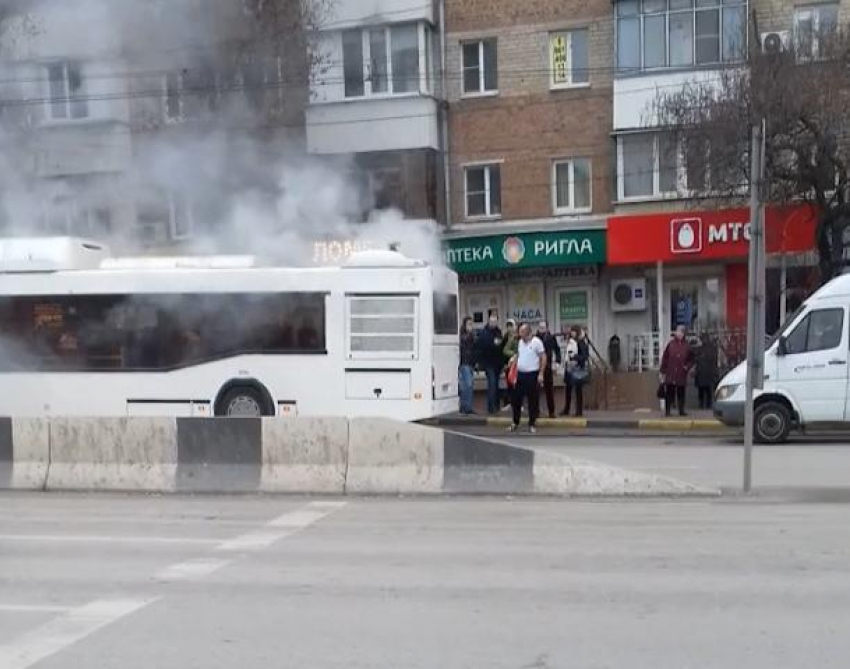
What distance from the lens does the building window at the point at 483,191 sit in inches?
848

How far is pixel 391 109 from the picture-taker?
21.4 meters

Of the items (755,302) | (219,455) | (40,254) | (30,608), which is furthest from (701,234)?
(30,608)

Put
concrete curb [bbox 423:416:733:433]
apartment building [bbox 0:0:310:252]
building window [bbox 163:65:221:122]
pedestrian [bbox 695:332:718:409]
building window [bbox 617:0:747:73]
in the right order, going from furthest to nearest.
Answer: building window [bbox 617:0:747:73], pedestrian [bbox 695:332:718:409], concrete curb [bbox 423:416:733:433], building window [bbox 163:65:221:122], apartment building [bbox 0:0:310:252]

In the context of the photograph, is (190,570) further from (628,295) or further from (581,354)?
(628,295)

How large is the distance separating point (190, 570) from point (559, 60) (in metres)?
17.2

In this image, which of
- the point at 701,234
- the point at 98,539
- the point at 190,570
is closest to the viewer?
the point at 190,570

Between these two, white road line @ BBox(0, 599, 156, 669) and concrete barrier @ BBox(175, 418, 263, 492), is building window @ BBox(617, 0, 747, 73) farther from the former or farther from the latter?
white road line @ BBox(0, 599, 156, 669)

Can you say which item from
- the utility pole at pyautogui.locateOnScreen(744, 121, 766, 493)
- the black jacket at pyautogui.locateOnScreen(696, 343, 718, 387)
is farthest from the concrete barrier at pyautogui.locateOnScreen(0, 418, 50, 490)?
the black jacket at pyautogui.locateOnScreen(696, 343, 718, 387)

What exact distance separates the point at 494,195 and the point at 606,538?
1527 cm

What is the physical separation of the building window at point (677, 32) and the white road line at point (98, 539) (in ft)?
49.9

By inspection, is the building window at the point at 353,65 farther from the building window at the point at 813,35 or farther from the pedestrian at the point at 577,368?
the building window at the point at 813,35

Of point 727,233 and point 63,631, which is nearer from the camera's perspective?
point 63,631

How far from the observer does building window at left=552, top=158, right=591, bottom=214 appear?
68.7ft

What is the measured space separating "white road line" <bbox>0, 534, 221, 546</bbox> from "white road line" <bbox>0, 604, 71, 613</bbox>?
1.75 m
